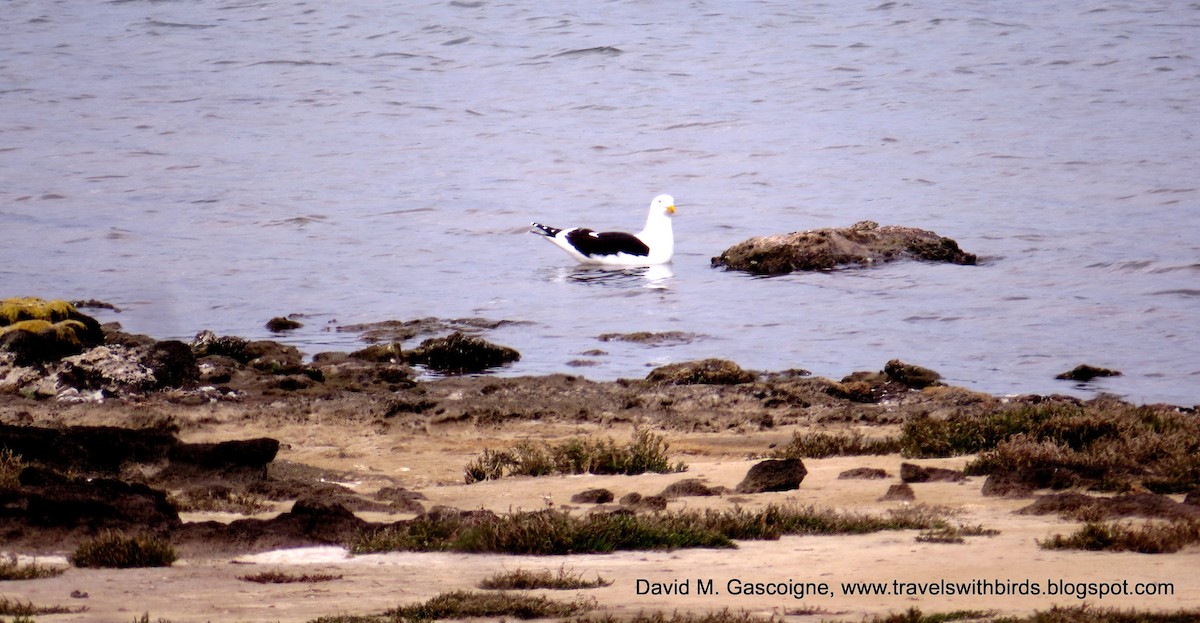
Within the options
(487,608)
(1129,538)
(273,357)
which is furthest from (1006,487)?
(273,357)

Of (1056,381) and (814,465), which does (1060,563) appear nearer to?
(814,465)

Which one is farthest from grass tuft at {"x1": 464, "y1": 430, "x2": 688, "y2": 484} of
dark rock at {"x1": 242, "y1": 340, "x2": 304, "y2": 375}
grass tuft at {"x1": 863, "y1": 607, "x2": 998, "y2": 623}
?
dark rock at {"x1": 242, "y1": 340, "x2": 304, "y2": 375}

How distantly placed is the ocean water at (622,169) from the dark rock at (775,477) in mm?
4803

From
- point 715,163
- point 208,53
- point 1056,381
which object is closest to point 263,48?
point 208,53

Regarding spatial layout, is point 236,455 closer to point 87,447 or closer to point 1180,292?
point 87,447

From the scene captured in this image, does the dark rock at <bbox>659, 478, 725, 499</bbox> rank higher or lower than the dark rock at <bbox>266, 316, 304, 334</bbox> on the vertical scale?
higher

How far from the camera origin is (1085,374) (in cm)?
1306

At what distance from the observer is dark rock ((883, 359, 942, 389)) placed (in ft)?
41.6

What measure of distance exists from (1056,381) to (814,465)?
4.33 meters

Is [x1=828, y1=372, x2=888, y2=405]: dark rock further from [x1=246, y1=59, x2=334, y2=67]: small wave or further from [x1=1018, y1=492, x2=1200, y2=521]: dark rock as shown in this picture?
[x1=246, y1=59, x2=334, y2=67]: small wave

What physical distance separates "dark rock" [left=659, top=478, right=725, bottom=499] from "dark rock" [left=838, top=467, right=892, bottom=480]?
31.2 inches

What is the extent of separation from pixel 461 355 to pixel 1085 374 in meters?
5.55

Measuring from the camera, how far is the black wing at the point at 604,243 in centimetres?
2038

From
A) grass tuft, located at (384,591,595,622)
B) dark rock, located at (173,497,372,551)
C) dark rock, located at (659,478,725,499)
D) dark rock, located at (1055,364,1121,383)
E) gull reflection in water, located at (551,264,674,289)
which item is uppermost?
grass tuft, located at (384,591,595,622)
